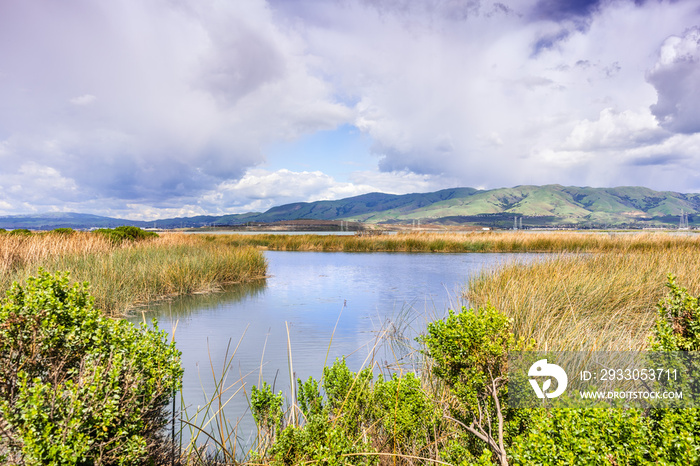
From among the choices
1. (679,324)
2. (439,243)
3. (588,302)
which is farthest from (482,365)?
(439,243)

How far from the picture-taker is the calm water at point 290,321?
231 inches

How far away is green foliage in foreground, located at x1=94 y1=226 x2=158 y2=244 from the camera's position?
16.9 m

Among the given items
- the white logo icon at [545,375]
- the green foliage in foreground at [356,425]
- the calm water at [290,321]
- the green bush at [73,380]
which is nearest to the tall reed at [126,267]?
the calm water at [290,321]

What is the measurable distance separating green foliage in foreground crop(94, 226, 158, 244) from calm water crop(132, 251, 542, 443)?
283 inches

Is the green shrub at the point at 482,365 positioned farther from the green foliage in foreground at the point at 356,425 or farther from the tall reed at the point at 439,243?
the tall reed at the point at 439,243

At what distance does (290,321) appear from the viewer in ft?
30.8

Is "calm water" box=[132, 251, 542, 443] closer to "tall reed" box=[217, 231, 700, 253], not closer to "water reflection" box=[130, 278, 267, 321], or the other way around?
"water reflection" box=[130, 278, 267, 321]

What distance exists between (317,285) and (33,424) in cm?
1299

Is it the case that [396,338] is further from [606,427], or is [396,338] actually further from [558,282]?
[606,427]

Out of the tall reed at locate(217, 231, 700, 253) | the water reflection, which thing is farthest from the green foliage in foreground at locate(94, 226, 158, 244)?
the tall reed at locate(217, 231, 700, 253)

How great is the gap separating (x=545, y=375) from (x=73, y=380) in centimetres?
296

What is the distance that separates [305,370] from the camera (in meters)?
6.10

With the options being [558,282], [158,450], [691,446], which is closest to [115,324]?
[158,450]

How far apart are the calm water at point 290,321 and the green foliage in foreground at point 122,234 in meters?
7.20
